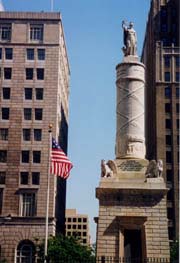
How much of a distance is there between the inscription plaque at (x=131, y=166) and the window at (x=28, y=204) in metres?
30.3

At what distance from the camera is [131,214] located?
36.5 metres

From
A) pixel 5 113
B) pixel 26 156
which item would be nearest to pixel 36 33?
pixel 5 113

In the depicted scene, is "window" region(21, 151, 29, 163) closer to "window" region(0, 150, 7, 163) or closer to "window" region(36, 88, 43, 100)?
"window" region(0, 150, 7, 163)

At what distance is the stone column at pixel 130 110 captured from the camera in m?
39.8

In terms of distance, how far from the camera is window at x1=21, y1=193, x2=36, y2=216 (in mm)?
66500

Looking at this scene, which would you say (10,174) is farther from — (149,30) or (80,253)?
(149,30)

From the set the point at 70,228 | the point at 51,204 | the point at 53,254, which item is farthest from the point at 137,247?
the point at 70,228

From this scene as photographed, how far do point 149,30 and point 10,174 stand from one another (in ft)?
201

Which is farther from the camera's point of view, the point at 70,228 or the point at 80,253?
the point at 70,228

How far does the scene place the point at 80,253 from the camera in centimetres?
5319

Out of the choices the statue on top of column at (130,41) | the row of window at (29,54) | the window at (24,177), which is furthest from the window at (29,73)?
the statue on top of column at (130,41)

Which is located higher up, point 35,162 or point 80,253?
point 35,162

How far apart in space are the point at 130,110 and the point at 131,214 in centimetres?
844

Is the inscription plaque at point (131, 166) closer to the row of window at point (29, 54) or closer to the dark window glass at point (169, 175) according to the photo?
the row of window at point (29, 54)
